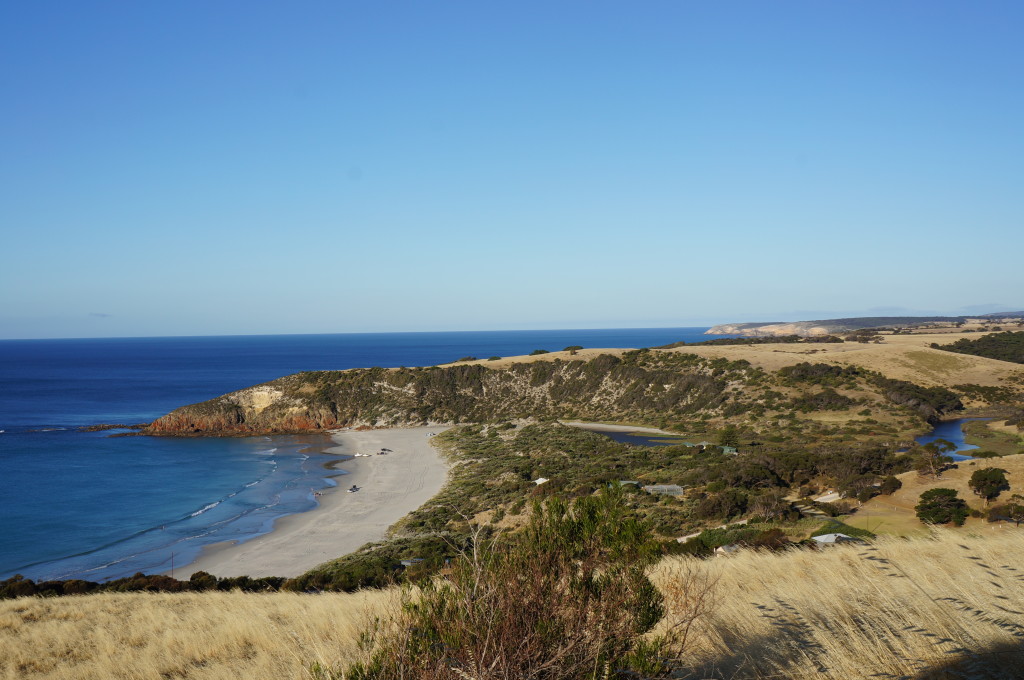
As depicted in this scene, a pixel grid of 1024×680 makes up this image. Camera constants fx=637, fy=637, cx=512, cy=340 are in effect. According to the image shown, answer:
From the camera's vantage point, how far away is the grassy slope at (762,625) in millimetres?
6137

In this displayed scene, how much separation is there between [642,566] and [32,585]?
2430cm

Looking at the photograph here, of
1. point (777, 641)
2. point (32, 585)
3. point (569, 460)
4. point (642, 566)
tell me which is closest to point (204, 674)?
point (642, 566)

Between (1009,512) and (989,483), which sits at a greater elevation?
(989,483)

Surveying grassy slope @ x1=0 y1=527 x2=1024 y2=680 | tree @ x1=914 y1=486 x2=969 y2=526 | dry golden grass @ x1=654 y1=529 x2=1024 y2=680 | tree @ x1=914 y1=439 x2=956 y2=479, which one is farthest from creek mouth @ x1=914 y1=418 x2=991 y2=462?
dry golden grass @ x1=654 y1=529 x2=1024 y2=680

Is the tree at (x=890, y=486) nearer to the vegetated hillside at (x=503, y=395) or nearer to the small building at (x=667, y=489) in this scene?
the small building at (x=667, y=489)

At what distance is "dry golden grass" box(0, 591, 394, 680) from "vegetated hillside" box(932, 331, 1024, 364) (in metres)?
90.2

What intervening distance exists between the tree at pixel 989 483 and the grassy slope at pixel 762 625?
35.7 feet

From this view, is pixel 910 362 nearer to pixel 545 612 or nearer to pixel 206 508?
pixel 206 508

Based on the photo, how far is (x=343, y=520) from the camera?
3469 cm

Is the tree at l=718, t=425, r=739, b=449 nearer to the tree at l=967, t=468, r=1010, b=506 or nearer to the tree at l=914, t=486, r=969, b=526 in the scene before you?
the tree at l=967, t=468, r=1010, b=506

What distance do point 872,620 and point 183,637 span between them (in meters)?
10.7

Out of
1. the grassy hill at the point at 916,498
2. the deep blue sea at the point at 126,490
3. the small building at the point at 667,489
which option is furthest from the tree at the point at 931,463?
the deep blue sea at the point at 126,490

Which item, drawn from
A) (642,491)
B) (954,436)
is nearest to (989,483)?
(642,491)

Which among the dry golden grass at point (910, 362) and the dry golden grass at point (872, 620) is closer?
the dry golden grass at point (872, 620)
